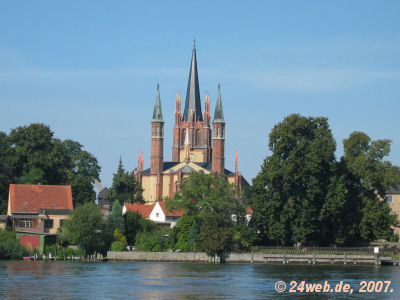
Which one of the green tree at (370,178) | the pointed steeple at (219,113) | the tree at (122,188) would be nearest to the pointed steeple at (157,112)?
the pointed steeple at (219,113)

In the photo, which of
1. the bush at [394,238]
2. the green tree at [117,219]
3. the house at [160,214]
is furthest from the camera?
the bush at [394,238]

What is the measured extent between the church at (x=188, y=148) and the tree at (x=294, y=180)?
5383 cm

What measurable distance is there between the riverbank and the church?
177ft

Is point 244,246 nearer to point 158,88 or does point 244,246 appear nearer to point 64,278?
point 64,278

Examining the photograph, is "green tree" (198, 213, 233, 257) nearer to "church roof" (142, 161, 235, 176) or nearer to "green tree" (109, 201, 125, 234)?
"green tree" (109, 201, 125, 234)

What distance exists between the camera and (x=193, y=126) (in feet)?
490

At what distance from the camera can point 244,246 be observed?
8056 cm

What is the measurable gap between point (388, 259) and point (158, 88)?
7650 centimetres

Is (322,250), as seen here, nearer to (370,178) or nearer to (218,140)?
(370,178)

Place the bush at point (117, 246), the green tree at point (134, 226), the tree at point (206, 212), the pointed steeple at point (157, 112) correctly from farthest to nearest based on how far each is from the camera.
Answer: the pointed steeple at point (157, 112) < the green tree at point (134, 226) < the bush at point (117, 246) < the tree at point (206, 212)

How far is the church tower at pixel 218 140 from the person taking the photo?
142m

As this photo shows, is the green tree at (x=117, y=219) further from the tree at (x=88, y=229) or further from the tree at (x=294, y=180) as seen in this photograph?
the tree at (x=294, y=180)

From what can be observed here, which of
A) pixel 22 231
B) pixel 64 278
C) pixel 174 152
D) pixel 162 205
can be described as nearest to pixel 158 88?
pixel 174 152

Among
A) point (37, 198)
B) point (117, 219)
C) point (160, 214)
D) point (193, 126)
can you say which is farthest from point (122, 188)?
point (193, 126)
